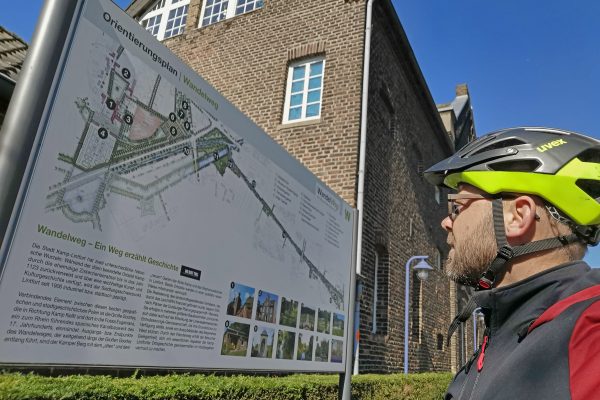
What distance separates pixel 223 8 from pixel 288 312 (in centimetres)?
1136

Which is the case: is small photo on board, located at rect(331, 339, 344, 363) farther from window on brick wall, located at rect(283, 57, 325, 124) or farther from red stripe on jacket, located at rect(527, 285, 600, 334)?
window on brick wall, located at rect(283, 57, 325, 124)

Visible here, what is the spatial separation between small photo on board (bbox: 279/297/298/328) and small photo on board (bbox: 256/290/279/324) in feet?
0.39

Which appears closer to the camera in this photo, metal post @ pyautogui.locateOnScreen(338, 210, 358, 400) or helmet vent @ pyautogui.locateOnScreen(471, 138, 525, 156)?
helmet vent @ pyautogui.locateOnScreen(471, 138, 525, 156)

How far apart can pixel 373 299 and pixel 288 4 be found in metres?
7.84

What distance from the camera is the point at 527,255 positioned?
1694 mm

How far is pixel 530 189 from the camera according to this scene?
1736mm

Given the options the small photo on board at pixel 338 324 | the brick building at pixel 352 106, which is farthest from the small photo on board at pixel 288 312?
the brick building at pixel 352 106

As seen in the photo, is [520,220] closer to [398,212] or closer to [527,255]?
[527,255]

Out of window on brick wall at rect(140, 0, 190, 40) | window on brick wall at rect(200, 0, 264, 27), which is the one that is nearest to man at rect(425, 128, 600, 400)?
window on brick wall at rect(200, 0, 264, 27)

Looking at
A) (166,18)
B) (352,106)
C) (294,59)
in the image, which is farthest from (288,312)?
(166,18)

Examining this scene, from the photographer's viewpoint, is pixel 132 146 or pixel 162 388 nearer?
pixel 132 146

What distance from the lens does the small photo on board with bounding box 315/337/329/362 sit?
4.37 meters

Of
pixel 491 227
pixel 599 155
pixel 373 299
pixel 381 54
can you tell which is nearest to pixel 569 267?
pixel 491 227

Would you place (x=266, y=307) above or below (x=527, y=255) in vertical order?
below
